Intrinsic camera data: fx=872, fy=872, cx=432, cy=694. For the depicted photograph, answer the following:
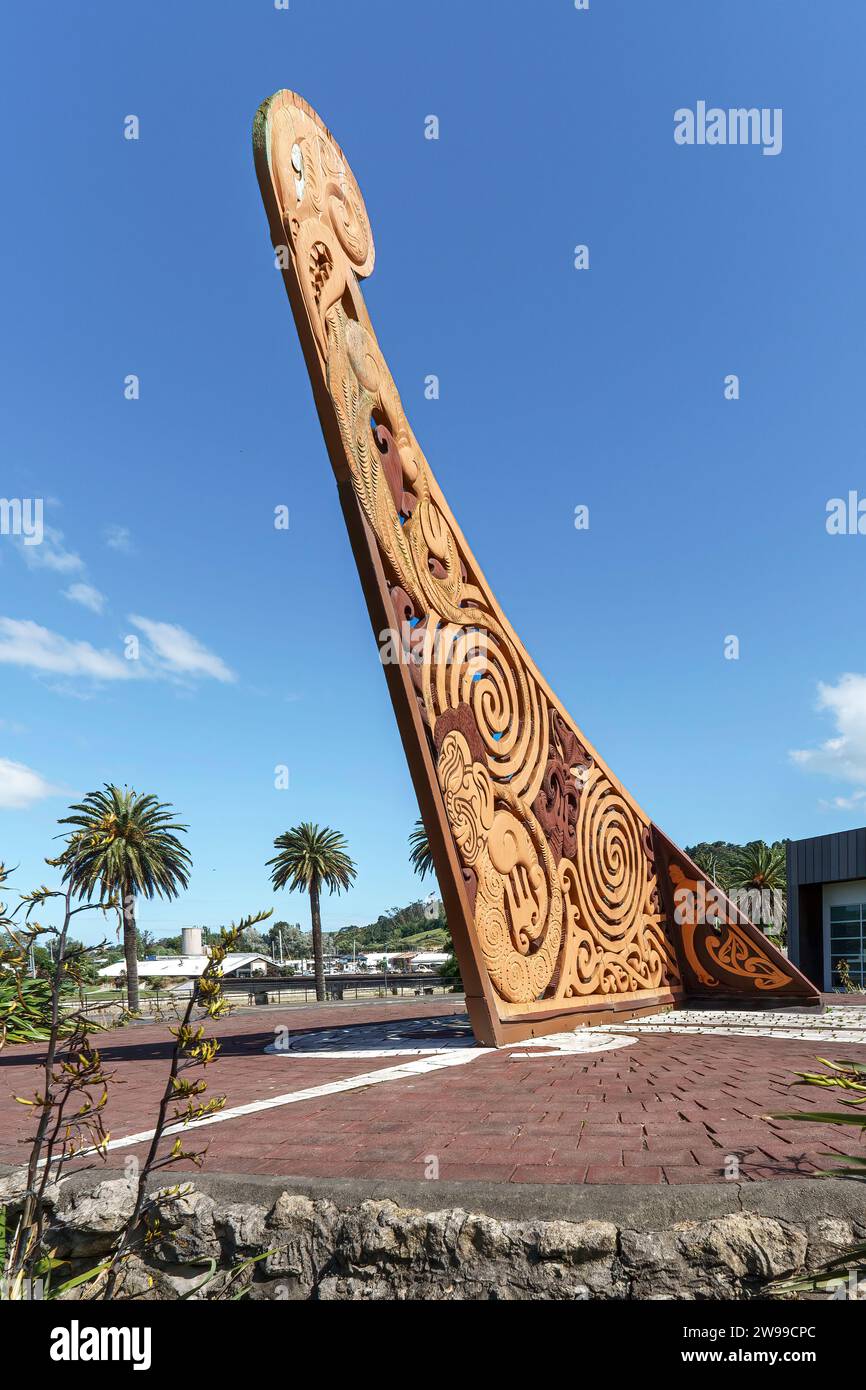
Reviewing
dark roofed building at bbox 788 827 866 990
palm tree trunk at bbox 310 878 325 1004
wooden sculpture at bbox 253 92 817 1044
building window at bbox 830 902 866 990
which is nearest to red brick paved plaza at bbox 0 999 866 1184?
wooden sculpture at bbox 253 92 817 1044

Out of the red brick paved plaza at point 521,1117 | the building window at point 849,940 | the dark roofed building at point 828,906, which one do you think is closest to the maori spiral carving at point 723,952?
the red brick paved plaza at point 521,1117

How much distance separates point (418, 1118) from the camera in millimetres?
5238

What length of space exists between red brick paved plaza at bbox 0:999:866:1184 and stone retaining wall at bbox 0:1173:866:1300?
25 centimetres

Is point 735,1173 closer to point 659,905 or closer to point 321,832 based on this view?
point 659,905

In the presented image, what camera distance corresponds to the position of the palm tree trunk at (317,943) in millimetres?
30047

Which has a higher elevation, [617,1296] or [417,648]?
[417,648]

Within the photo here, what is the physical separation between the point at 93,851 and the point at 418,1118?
3.42 m

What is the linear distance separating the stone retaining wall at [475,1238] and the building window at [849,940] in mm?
24632

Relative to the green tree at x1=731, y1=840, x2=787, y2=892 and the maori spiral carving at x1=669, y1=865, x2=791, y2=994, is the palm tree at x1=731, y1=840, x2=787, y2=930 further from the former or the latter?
the maori spiral carving at x1=669, y1=865, x2=791, y2=994

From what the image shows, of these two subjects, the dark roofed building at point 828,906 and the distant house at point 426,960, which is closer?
the dark roofed building at point 828,906

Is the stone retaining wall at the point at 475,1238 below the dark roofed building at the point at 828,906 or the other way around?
A: the other way around

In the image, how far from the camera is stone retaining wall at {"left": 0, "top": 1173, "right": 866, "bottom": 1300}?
328 centimetres

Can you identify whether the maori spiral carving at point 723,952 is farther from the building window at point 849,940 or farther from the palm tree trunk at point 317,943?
the palm tree trunk at point 317,943
